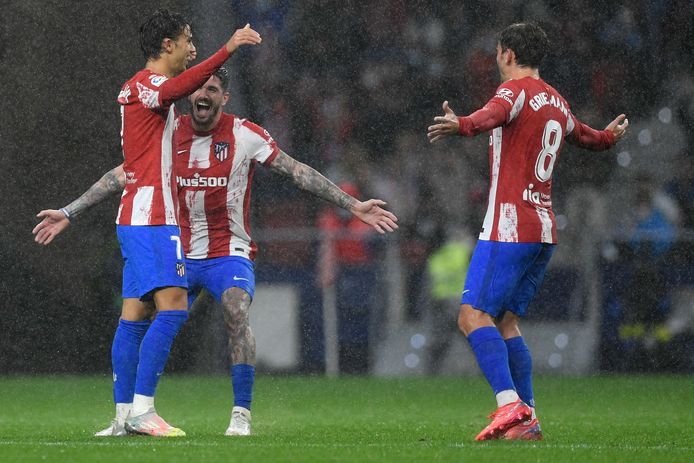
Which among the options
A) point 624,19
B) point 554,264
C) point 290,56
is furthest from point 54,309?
point 624,19

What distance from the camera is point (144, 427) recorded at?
6.04 meters

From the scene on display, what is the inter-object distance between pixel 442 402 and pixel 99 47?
13.8ft

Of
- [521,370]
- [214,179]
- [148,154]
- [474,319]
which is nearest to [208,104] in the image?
[214,179]

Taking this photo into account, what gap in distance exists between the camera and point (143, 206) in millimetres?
6078

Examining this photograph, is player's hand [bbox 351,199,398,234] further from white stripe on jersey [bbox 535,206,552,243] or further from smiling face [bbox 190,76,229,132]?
smiling face [bbox 190,76,229,132]

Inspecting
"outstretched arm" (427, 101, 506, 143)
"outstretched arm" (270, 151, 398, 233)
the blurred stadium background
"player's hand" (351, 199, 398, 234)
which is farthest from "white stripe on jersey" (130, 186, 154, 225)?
the blurred stadium background

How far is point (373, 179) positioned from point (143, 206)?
555 centimetres

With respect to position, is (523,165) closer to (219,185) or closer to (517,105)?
(517,105)

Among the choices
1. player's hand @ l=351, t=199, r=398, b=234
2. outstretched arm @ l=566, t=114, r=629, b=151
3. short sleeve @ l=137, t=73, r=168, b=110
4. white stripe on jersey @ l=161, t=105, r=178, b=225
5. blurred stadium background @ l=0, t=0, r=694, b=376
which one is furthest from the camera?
blurred stadium background @ l=0, t=0, r=694, b=376

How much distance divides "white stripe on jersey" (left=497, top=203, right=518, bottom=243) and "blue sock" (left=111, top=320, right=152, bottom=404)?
1613mm

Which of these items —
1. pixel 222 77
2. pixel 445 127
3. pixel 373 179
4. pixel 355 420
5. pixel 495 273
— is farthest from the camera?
pixel 373 179

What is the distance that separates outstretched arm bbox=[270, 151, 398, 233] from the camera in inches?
250

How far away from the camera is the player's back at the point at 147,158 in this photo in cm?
607

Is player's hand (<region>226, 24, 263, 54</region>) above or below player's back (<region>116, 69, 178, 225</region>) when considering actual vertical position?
above
